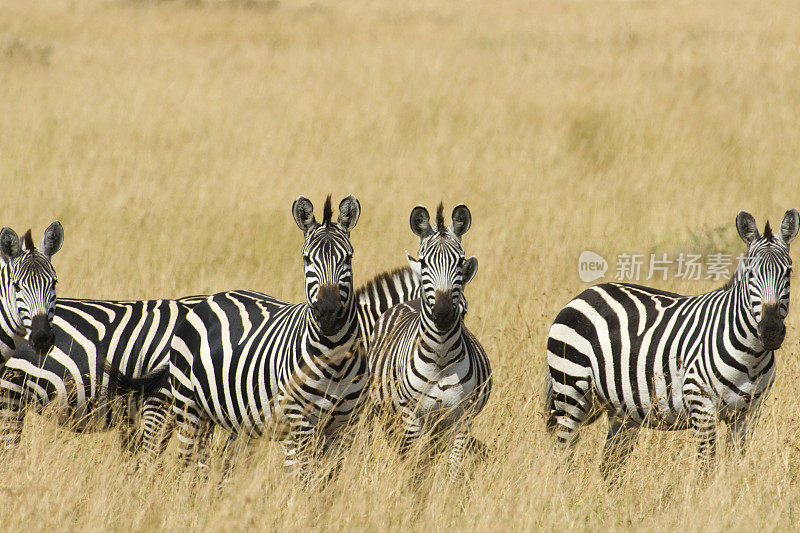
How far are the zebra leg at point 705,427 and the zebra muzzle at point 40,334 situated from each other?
3.69 meters

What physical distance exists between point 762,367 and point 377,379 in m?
2.38

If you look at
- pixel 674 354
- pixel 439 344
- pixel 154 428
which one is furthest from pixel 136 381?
pixel 674 354

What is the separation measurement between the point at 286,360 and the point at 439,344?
920 millimetres

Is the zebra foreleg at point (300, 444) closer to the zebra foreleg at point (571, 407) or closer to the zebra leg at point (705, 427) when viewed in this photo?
the zebra foreleg at point (571, 407)

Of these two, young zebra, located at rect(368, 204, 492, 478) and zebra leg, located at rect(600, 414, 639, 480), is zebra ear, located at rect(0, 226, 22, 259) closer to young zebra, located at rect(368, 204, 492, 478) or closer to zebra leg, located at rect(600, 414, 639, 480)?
Result: young zebra, located at rect(368, 204, 492, 478)

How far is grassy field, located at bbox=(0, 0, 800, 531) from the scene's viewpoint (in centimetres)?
466

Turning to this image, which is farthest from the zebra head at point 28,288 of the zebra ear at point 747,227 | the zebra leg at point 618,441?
the zebra ear at point 747,227

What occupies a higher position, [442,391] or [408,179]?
[408,179]

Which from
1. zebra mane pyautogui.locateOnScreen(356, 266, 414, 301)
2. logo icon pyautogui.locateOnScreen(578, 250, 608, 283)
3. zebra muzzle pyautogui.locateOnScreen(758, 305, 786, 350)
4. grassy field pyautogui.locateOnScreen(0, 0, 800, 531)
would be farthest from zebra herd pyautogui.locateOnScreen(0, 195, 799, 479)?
logo icon pyautogui.locateOnScreen(578, 250, 608, 283)

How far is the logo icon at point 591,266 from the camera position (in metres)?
9.78

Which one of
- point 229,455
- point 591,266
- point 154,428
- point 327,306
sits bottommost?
point 229,455

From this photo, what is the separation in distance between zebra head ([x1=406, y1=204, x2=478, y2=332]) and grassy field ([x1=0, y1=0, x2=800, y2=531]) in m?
0.89

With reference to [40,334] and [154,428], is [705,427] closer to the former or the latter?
[154,428]

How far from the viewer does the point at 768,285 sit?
471 centimetres
